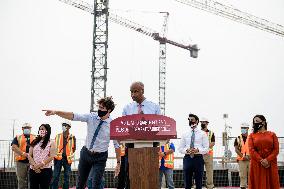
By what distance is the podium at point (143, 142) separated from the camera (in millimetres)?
3188

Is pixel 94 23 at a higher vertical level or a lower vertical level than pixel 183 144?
higher

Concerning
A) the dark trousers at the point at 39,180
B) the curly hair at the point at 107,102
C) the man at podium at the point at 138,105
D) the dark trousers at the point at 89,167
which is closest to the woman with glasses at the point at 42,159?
the dark trousers at the point at 39,180

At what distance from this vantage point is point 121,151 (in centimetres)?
546

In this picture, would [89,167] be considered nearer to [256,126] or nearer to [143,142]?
[143,142]

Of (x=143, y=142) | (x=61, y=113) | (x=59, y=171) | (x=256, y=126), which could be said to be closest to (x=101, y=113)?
(x=61, y=113)

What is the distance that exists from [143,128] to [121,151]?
233cm

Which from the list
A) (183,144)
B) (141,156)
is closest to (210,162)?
(183,144)

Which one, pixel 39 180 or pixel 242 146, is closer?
pixel 39 180

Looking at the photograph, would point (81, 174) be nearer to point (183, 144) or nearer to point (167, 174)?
point (183, 144)

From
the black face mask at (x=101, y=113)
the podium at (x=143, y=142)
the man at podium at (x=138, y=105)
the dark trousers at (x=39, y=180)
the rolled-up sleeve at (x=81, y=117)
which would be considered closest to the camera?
the podium at (x=143, y=142)

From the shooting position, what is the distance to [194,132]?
24.3ft

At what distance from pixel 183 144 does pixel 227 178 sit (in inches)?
Answer: 239

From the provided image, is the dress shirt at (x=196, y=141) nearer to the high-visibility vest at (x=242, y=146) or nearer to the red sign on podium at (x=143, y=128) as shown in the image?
the high-visibility vest at (x=242, y=146)

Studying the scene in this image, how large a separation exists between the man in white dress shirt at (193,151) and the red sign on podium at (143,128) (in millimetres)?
3783
